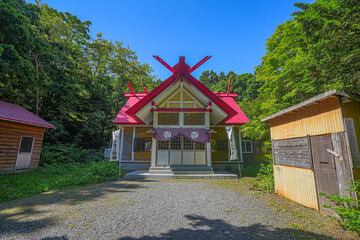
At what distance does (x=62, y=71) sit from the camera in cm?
1549

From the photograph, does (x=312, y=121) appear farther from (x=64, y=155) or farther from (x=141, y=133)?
(x=64, y=155)

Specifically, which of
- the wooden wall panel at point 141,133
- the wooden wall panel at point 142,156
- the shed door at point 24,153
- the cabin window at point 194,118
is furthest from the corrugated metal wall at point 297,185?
the shed door at point 24,153

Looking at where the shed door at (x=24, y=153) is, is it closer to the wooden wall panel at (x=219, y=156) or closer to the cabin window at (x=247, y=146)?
the wooden wall panel at (x=219, y=156)

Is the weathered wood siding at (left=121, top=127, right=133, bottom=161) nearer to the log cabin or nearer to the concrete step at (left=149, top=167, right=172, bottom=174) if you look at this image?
the log cabin

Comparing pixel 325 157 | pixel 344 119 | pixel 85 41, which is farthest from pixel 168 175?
pixel 85 41

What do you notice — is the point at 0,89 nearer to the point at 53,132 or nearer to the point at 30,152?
the point at 53,132

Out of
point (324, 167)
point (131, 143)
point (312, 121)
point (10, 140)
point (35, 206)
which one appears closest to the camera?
point (324, 167)

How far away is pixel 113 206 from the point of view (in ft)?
15.1

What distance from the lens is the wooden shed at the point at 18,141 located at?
9.20 metres

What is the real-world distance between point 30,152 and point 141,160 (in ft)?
24.2

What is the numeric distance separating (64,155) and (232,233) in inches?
602

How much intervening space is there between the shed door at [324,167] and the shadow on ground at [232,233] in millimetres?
1321

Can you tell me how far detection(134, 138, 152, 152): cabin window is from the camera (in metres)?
12.3

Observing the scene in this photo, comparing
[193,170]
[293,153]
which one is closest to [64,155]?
[193,170]
